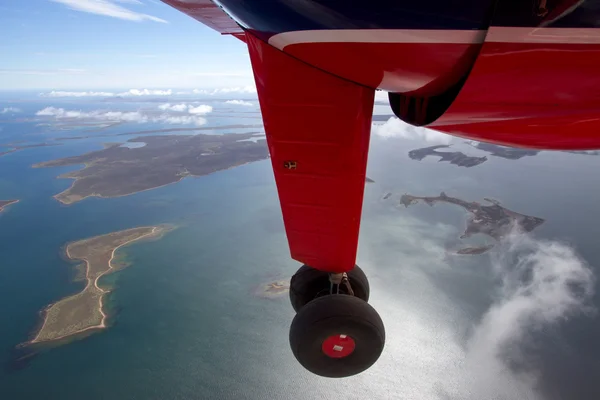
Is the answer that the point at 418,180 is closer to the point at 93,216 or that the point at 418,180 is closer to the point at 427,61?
the point at 93,216

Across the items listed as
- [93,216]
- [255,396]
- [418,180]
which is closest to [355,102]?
[255,396]

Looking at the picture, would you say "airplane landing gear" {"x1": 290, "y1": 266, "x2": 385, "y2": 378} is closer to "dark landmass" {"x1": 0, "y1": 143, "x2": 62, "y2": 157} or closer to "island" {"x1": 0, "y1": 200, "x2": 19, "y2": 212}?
"island" {"x1": 0, "y1": 200, "x2": 19, "y2": 212}

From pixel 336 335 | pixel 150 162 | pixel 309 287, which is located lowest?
pixel 150 162

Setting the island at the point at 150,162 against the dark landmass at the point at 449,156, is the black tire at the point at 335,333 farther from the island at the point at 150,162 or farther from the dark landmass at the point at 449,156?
the dark landmass at the point at 449,156

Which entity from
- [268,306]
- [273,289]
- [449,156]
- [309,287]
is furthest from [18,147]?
[309,287]

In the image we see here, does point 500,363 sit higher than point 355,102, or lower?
lower

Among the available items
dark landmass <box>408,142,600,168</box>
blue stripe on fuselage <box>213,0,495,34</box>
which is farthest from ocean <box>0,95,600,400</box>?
blue stripe on fuselage <box>213,0,495,34</box>

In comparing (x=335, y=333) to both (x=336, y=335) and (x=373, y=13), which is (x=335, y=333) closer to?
(x=336, y=335)
